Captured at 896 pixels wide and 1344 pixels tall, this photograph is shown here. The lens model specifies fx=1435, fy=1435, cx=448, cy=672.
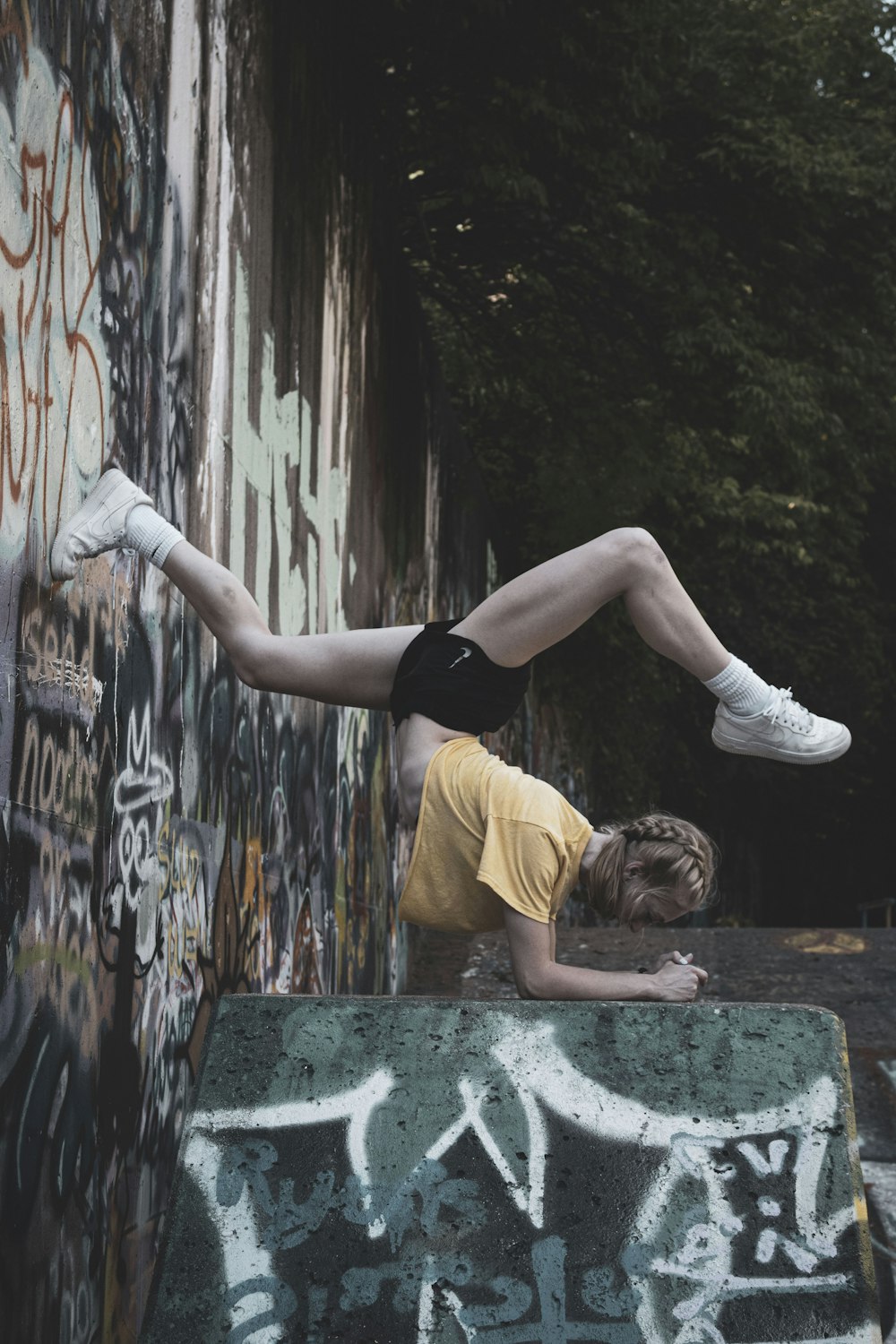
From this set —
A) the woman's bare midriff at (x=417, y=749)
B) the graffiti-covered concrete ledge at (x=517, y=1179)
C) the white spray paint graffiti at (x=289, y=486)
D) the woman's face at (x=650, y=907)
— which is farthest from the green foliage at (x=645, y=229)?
the graffiti-covered concrete ledge at (x=517, y=1179)

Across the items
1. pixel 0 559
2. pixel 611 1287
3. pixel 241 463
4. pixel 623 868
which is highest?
pixel 241 463

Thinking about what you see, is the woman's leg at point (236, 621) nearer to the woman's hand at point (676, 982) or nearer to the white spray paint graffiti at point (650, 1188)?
the woman's hand at point (676, 982)

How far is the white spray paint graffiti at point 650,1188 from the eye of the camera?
2.43 meters

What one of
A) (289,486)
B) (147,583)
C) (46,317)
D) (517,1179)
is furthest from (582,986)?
(289,486)

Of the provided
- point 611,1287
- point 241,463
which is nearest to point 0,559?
point 611,1287

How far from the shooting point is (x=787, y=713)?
3979 mm

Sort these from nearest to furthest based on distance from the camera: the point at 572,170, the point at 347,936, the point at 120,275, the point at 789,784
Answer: the point at 120,275
the point at 347,936
the point at 572,170
the point at 789,784

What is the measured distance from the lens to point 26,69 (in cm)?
302

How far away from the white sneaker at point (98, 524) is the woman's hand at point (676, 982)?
1.61 m

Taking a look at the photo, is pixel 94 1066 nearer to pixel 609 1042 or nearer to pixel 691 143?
pixel 609 1042

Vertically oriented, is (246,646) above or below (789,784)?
below

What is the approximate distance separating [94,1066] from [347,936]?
146 inches

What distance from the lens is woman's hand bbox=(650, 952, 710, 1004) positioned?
10.4 ft

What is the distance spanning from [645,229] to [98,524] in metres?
6.97
